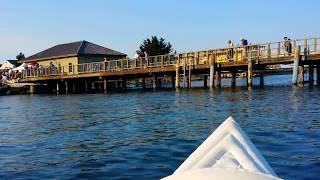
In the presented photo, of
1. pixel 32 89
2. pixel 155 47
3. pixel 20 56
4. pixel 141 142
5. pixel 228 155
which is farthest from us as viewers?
pixel 20 56

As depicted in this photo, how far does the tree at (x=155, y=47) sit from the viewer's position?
8019 cm

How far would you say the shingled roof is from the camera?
61281 mm

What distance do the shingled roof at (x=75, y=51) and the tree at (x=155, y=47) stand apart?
1520cm

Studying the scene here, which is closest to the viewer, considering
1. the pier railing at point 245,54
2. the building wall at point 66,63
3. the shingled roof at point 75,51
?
the pier railing at point 245,54

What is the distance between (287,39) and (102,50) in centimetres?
3329

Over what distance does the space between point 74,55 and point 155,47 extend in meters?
23.3

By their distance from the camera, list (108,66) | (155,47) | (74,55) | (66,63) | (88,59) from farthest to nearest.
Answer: (155,47), (66,63), (88,59), (74,55), (108,66)

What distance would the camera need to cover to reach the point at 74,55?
2355 inches

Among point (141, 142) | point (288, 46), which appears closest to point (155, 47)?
point (288, 46)

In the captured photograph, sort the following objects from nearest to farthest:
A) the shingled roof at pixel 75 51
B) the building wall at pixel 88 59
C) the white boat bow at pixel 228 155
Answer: the white boat bow at pixel 228 155 < the building wall at pixel 88 59 < the shingled roof at pixel 75 51

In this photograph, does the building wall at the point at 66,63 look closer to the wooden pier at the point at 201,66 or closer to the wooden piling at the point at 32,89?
the wooden pier at the point at 201,66

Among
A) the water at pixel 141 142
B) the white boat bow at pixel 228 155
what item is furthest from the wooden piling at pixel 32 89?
the white boat bow at pixel 228 155

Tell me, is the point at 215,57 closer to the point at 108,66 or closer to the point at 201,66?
the point at 201,66

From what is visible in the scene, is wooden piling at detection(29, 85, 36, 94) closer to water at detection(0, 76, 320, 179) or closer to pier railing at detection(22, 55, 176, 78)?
pier railing at detection(22, 55, 176, 78)
